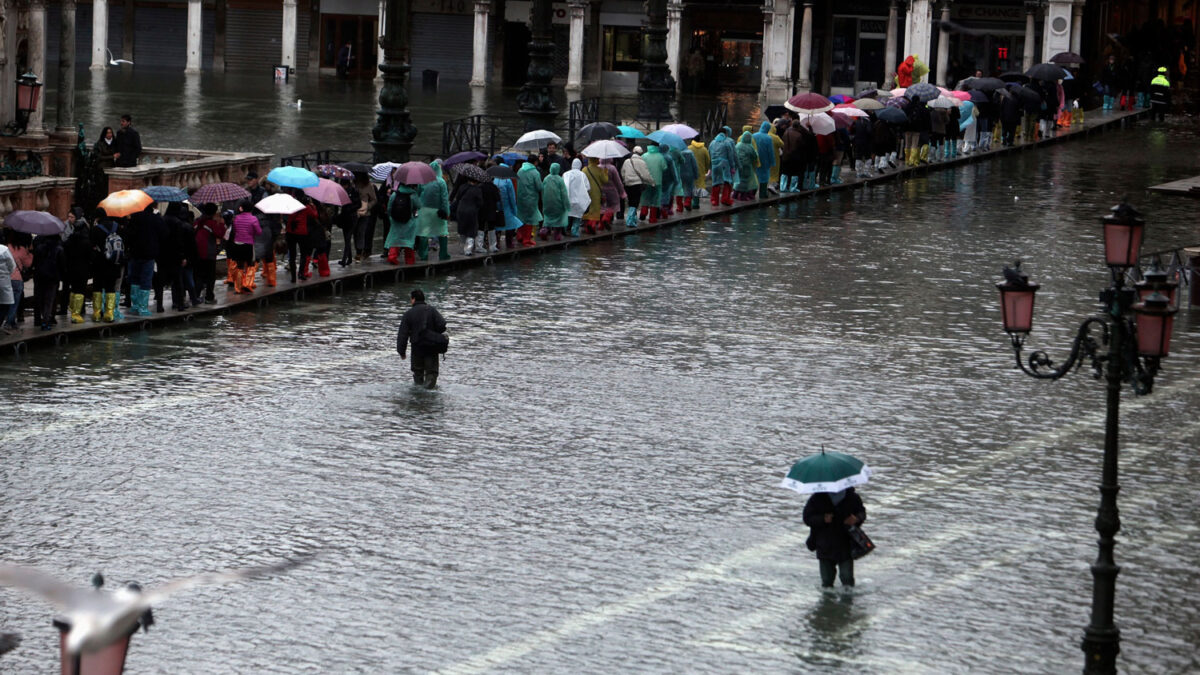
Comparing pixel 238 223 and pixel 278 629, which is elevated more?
pixel 238 223

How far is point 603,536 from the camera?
1324cm

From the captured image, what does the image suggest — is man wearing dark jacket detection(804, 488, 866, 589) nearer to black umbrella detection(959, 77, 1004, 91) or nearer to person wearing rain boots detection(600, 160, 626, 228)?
person wearing rain boots detection(600, 160, 626, 228)

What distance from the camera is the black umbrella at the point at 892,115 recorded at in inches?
1387

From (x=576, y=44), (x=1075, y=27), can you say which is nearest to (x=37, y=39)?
(x=576, y=44)

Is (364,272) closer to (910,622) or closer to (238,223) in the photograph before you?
(238,223)

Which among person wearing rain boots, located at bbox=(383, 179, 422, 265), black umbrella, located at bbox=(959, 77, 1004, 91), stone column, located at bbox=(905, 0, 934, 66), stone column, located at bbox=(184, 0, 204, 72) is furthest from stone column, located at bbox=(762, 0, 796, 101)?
person wearing rain boots, located at bbox=(383, 179, 422, 265)

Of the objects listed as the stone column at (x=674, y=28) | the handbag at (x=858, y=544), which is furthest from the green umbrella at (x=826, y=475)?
the stone column at (x=674, y=28)

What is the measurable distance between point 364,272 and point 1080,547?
1210 cm

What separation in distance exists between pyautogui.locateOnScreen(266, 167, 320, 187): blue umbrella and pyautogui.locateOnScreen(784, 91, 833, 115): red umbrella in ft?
39.4

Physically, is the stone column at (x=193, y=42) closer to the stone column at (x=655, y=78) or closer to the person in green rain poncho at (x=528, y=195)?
the stone column at (x=655, y=78)

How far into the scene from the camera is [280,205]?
22.2m

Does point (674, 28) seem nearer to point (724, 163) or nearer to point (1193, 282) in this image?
point (724, 163)

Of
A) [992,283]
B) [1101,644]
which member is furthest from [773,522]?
[992,283]

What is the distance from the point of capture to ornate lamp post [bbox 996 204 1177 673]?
1052 centimetres
